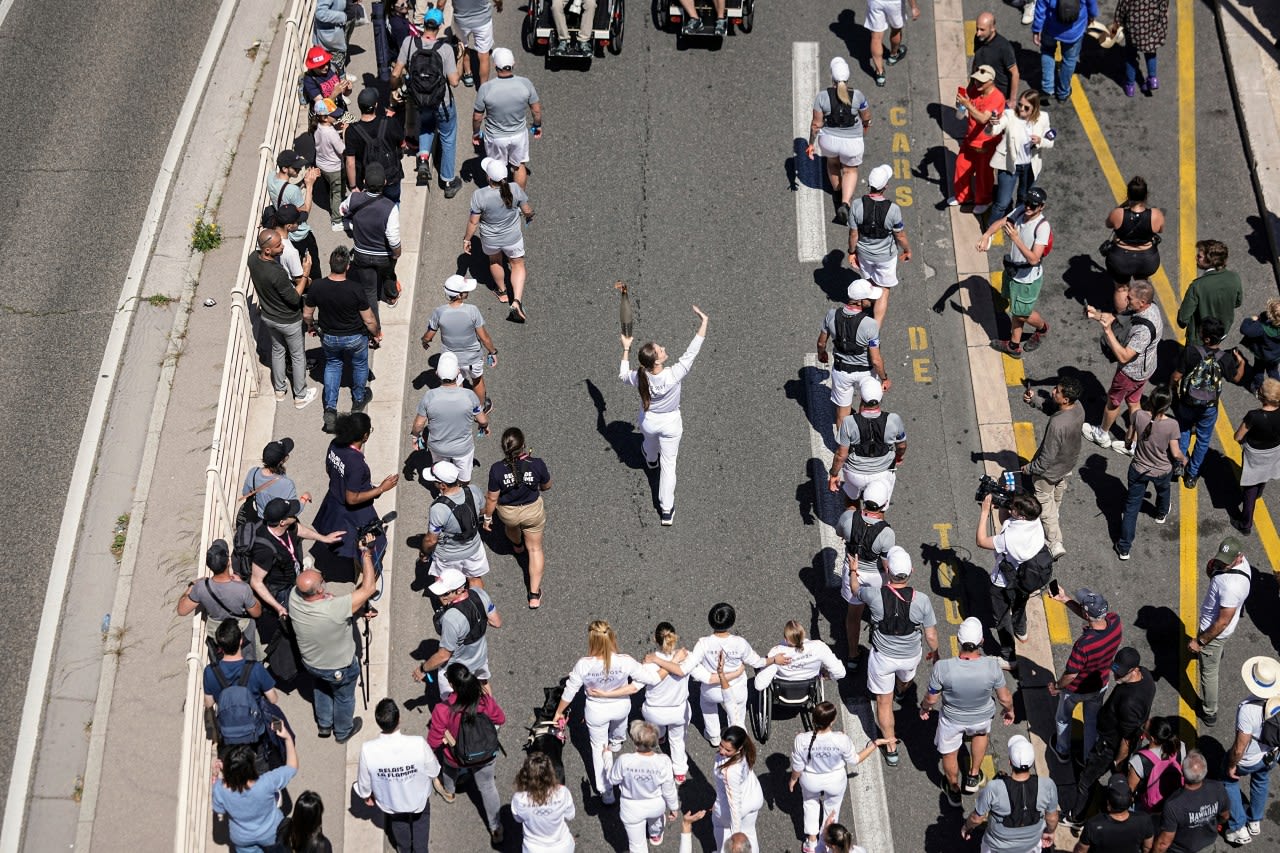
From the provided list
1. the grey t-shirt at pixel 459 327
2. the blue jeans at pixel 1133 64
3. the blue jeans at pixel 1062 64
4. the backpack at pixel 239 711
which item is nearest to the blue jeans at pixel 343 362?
the grey t-shirt at pixel 459 327

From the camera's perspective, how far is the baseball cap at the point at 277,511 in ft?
43.3

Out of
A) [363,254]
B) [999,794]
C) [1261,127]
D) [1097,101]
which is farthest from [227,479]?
[1261,127]

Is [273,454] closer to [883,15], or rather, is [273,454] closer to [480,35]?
[480,35]

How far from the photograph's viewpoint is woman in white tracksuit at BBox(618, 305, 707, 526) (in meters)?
14.4

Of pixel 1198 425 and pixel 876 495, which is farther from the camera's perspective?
pixel 1198 425

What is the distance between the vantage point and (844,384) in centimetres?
1541

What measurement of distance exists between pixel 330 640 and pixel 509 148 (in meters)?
6.76

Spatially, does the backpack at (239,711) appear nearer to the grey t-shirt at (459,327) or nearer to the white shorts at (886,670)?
the grey t-shirt at (459,327)

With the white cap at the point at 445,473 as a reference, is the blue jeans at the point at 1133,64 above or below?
above

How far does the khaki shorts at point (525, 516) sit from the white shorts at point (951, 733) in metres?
4.04

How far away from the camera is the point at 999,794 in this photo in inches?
483

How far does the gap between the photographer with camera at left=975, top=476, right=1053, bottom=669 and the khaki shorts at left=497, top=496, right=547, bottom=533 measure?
408 centimetres

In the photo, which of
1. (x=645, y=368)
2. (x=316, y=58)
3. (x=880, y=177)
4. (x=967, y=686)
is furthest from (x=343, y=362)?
(x=967, y=686)

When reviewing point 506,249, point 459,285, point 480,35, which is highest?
point 480,35
